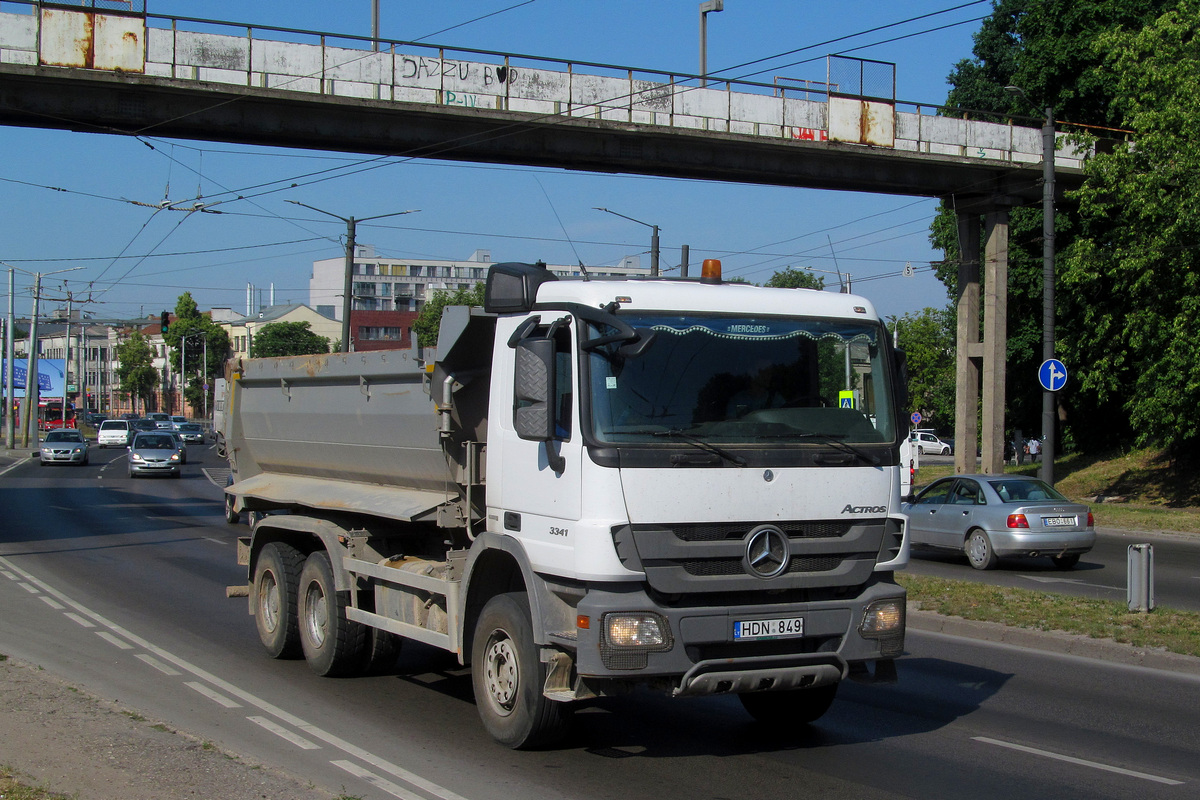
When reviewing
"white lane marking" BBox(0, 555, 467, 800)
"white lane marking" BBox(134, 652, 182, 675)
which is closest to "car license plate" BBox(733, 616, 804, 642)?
"white lane marking" BBox(0, 555, 467, 800)

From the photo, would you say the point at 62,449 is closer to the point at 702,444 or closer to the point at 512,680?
the point at 512,680

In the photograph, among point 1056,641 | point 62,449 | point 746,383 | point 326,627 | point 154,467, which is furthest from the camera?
point 62,449

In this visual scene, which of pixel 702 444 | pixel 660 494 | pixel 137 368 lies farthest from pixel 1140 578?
pixel 137 368

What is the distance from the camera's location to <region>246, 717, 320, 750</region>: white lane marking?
7008 millimetres

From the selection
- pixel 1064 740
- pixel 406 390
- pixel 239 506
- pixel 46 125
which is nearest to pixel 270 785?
pixel 406 390

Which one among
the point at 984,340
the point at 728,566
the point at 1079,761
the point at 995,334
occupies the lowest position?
the point at 1079,761

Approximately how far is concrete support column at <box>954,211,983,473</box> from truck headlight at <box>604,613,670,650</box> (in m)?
31.5

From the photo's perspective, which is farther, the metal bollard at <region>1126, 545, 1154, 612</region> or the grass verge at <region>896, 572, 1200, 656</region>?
the metal bollard at <region>1126, 545, 1154, 612</region>

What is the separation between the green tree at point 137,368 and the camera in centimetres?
11806

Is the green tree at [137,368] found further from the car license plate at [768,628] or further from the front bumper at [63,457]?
the car license plate at [768,628]

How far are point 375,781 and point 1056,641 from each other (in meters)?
6.88

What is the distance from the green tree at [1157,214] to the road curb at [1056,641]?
19.9 m

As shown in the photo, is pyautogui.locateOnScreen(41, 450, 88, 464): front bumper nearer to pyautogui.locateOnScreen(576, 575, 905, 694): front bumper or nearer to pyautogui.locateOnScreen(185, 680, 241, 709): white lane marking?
pyautogui.locateOnScreen(185, 680, 241, 709): white lane marking

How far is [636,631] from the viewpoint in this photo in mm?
6082
